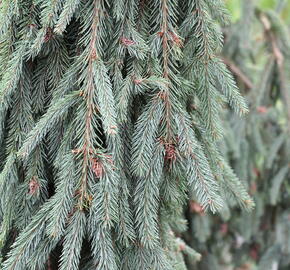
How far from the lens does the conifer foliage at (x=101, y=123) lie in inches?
52.2

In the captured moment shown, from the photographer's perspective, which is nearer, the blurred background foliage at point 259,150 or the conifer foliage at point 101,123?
the conifer foliage at point 101,123

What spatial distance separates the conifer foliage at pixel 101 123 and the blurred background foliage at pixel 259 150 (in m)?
1.59

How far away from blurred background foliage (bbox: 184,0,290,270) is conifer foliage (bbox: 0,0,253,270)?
62.7 inches

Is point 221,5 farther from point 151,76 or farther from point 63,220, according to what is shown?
point 63,220

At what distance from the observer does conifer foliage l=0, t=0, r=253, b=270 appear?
133 cm

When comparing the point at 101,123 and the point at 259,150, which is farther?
the point at 259,150

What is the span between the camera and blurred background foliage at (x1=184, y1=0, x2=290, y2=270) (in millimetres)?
3236

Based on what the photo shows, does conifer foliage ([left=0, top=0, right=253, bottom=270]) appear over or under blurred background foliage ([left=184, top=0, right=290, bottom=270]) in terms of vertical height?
over

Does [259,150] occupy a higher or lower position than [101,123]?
lower

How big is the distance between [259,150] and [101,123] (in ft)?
7.18

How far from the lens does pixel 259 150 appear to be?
3.40 m

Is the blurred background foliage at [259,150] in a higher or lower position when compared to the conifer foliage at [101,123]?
lower

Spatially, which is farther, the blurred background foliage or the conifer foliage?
the blurred background foliage

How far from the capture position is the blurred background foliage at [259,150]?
3.24 metres
